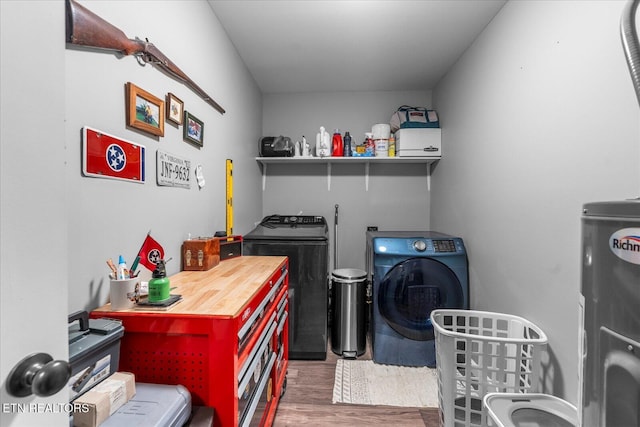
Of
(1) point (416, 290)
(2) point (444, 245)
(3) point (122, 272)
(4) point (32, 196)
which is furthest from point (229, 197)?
(4) point (32, 196)

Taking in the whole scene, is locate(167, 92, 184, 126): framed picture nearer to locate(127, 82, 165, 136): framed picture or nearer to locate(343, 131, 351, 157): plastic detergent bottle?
locate(127, 82, 165, 136): framed picture

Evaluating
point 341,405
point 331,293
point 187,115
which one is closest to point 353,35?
point 187,115

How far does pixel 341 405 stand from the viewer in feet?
6.05

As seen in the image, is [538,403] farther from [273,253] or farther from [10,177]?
[273,253]

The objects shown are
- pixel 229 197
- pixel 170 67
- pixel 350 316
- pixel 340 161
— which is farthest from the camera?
pixel 340 161

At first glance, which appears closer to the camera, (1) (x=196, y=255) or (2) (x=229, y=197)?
(1) (x=196, y=255)

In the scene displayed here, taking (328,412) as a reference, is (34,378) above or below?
above

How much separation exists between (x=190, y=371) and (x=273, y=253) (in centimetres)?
147

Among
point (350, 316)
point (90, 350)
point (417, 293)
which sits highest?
point (90, 350)

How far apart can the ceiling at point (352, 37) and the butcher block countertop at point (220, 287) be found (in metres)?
1.64

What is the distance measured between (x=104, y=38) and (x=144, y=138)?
38 centimetres

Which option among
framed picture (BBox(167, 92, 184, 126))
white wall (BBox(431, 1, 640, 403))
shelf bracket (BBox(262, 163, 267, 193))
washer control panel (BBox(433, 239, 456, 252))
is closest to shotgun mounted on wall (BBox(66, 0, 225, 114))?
framed picture (BBox(167, 92, 184, 126))

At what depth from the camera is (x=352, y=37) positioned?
7.32 ft

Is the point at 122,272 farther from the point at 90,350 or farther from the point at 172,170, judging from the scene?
the point at 172,170
